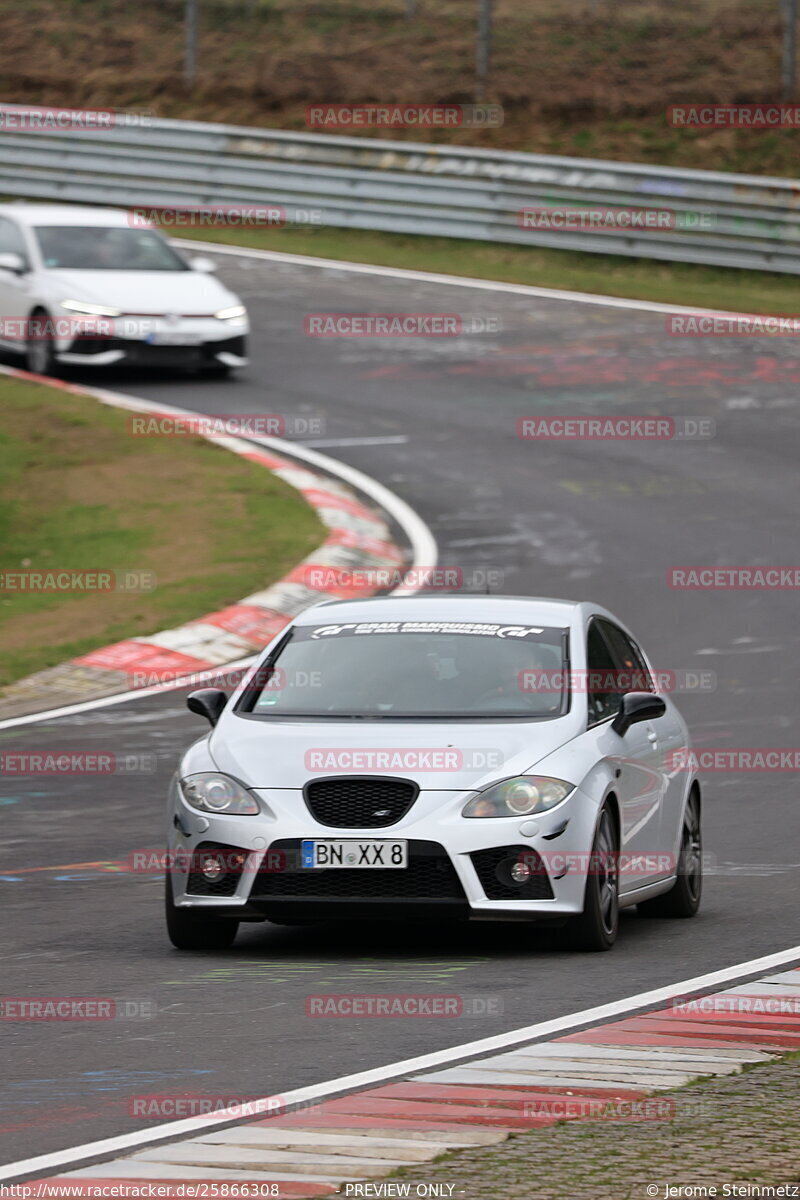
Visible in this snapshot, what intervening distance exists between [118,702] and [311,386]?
10469mm

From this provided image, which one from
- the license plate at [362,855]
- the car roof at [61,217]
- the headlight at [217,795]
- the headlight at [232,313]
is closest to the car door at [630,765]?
the license plate at [362,855]

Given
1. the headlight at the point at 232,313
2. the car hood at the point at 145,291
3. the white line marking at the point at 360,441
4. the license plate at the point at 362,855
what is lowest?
the white line marking at the point at 360,441

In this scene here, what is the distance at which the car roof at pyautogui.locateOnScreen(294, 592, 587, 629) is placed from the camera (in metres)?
10.3

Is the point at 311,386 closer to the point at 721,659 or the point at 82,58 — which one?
the point at 721,659

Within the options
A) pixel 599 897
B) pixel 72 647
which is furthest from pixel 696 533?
pixel 599 897

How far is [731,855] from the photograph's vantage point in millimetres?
11234

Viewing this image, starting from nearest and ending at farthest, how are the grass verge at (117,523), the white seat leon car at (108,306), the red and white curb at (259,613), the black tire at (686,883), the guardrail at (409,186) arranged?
the black tire at (686,883), the red and white curb at (259,613), the grass verge at (117,523), the white seat leon car at (108,306), the guardrail at (409,186)

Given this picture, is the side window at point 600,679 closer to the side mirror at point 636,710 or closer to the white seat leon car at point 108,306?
the side mirror at point 636,710

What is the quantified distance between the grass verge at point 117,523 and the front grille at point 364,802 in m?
7.34

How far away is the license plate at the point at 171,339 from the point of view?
24609 millimetres

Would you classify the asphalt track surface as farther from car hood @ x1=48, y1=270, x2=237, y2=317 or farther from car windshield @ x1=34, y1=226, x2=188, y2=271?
car windshield @ x1=34, y1=226, x2=188, y2=271

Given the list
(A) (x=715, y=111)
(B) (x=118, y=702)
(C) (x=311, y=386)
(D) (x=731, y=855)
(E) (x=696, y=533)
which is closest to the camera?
(D) (x=731, y=855)

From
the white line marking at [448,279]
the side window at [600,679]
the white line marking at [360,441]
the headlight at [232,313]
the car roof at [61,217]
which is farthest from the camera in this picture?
the white line marking at [448,279]

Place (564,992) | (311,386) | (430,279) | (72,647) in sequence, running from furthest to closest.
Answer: (430,279) < (311,386) < (72,647) < (564,992)
